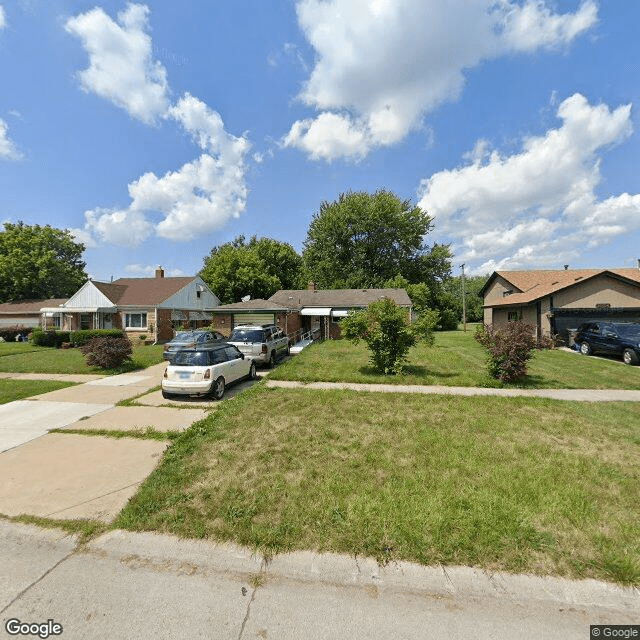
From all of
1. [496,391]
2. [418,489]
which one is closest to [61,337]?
[418,489]

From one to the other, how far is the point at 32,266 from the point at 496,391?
52.2 m

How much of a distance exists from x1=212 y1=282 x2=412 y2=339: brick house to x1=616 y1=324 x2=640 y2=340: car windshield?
469 inches

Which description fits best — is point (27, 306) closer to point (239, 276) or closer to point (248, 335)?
point (239, 276)

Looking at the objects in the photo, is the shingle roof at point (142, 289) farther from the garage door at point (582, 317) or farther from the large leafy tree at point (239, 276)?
the garage door at point (582, 317)

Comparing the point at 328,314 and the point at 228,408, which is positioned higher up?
the point at 328,314

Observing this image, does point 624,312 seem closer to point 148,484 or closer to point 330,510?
point 330,510

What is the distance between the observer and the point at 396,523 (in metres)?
3.43

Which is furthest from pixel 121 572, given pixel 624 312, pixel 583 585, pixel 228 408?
pixel 624 312

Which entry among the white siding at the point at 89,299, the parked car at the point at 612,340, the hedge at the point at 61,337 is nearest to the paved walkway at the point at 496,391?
the parked car at the point at 612,340

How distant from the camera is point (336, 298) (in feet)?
88.8

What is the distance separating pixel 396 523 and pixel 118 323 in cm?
2847

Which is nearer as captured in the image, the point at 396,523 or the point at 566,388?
the point at 396,523

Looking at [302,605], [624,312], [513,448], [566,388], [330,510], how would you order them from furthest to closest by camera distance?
[624,312] → [566,388] → [513,448] → [330,510] → [302,605]

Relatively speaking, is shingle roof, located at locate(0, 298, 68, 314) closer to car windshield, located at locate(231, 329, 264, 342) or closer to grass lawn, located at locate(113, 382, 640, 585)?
car windshield, located at locate(231, 329, 264, 342)
